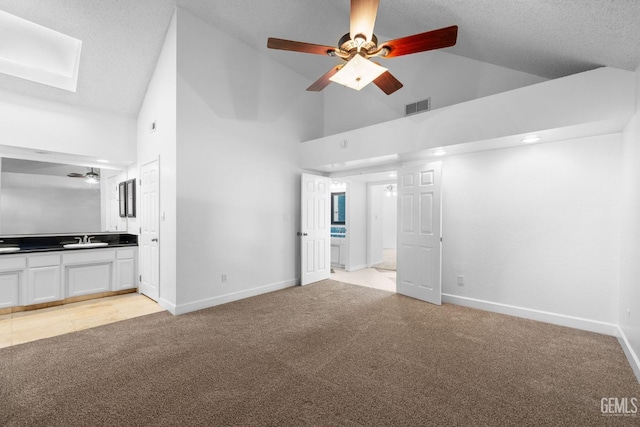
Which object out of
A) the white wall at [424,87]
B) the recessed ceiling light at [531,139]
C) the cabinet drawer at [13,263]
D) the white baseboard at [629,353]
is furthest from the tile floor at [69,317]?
the recessed ceiling light at [531,139]

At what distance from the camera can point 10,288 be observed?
12.0 ft

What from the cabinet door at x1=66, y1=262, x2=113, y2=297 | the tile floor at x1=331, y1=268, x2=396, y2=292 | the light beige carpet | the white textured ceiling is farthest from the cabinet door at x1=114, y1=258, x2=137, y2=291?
the tile floor at x1=331, y1=268, x2=396, y2=292

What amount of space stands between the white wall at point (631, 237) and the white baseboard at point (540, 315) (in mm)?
185

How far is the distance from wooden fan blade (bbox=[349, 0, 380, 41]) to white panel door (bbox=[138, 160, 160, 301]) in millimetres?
3391

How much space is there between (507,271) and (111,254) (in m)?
6.05

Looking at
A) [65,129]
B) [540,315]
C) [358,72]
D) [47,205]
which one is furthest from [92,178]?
[540,315]

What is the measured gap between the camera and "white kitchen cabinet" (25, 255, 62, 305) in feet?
12.4

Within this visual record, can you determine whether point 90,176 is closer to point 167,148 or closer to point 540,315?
point 167,148

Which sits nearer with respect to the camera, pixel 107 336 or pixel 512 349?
pixel 512 349

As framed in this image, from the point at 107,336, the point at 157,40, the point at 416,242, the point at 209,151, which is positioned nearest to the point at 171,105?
the point at 209,151

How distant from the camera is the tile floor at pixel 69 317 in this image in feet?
10.2

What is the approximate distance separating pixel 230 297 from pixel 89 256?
7.55 feet

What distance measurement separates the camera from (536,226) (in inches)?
140

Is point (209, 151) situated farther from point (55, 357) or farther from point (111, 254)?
point (55, 357)
